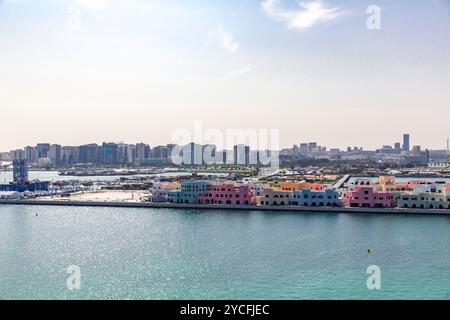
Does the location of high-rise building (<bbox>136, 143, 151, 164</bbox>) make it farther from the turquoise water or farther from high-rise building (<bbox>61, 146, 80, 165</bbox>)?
the turquoise water

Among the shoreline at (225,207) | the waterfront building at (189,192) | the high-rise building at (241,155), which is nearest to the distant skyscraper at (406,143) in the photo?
the high-rise building at (241,155)

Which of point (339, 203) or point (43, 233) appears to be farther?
point (339, 203)

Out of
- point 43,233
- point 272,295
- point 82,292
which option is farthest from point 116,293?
point 43,233

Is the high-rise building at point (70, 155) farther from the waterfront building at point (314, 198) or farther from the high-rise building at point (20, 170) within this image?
the waterfront building at point (314, 198)

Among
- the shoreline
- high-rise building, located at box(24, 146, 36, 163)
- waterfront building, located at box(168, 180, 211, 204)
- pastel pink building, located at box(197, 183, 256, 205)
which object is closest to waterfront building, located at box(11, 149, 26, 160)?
high-rise building, located at box(24, 146, 36, 163)
